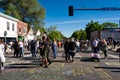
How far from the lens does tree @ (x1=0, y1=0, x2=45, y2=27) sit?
255ft

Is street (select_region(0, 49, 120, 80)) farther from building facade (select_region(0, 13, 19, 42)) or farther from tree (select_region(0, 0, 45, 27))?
tree (select_region(0, 0, 45, 27))

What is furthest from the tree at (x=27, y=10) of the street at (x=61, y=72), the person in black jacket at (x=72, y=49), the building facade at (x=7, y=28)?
the street at (x=61, y=72)

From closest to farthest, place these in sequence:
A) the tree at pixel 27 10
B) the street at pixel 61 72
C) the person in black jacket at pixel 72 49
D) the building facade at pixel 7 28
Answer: the street at pixel 61 72
the person in black jacket at pixel 72 49
the building facade at pixel 7 28
the tree at pixel 27 10

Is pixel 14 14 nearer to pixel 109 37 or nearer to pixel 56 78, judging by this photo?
pixel 109 37

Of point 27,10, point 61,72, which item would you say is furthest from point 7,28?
point 61,72

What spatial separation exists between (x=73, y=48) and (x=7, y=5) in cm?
5747

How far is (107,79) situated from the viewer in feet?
42.1

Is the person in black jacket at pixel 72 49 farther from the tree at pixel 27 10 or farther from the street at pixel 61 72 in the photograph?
the tree at pixel 27 10

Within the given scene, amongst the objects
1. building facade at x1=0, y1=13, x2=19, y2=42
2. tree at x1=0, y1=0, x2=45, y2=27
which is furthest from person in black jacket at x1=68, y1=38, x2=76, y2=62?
tree at x1=0, y1=0, x2=45, y2=27

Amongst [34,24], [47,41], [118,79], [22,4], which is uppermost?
[22,4]

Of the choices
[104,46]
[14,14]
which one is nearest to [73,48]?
[104,46]

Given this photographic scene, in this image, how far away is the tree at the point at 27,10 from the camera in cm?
7765

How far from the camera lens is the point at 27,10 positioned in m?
79.8

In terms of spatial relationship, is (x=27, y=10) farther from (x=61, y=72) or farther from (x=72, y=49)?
(x=61, y=72)
